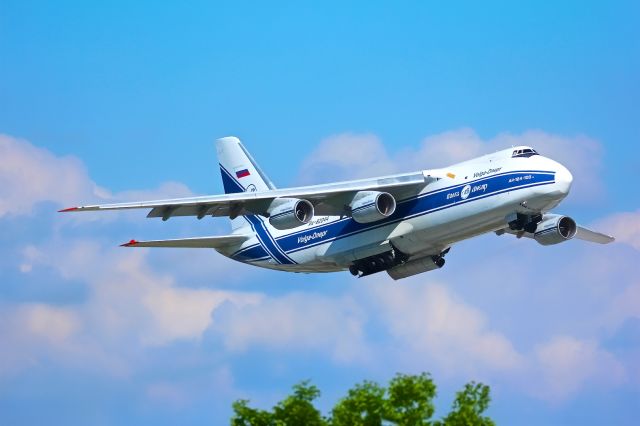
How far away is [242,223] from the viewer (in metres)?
52.1

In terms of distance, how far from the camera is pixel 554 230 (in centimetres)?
4859

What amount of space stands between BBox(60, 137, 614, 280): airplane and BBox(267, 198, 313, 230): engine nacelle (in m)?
0.03

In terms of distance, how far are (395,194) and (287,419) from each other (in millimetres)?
15423

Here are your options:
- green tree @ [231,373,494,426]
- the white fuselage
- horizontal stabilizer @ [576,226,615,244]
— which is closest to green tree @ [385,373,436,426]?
green tree @ [231,373,494,426]

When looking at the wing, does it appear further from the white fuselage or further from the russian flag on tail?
the russian flag on tail

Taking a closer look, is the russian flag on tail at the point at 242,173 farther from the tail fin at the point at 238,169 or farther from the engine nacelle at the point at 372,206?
the engine nacelle at the point at 372,206

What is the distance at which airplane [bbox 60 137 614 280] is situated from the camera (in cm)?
4469

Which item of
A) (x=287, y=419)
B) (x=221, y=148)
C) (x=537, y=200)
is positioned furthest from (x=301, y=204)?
(x=287, y=419)

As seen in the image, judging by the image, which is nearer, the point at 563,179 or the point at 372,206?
the point at 563,179

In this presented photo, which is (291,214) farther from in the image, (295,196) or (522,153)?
(522,153)

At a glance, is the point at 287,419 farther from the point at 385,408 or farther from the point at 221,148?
the point at 221,148

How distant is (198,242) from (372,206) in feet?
22.1

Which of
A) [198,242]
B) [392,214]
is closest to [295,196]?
[392,214]

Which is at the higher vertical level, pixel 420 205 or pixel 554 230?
pixel 554 230
